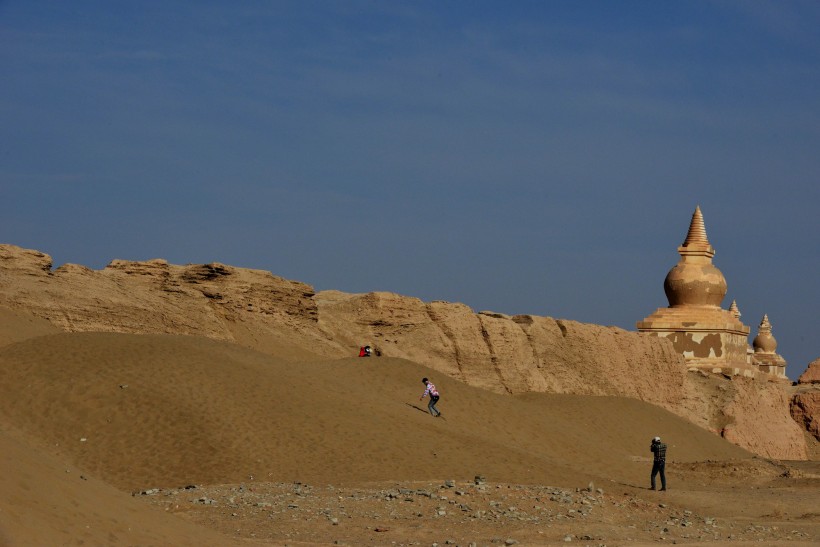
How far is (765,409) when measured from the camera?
45656mm

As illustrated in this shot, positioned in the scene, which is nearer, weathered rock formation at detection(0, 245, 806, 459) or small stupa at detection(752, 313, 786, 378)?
weathered rock formation at detection(0, 245, 806, 459)

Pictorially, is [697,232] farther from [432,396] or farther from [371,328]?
[432,396]

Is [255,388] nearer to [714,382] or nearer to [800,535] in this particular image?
[800,535]

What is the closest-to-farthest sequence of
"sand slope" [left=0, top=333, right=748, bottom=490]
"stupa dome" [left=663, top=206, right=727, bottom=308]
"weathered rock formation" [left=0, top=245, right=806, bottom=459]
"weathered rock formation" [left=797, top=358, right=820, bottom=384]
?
"sand slope" [left=0, top=333, right=748, bottom=490] → "weathered rock formation" [left=0, top=245, right=806, bottom=459] → "stupa dome" [left=663, top=206, right=727, bottom=308] → "weathered rock formation" [left=797, top=358, right=820, bottom=384]

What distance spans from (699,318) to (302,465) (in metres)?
28.9

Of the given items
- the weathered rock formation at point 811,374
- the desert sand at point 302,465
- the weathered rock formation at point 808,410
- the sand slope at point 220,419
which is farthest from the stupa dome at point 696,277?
the sand slope at point 220,419

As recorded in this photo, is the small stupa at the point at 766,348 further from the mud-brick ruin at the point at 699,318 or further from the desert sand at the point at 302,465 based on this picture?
the desert sand at the point at 302,465

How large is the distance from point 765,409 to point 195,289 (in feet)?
75.7

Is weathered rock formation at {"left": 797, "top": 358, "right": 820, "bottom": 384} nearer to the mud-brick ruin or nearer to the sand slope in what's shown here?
the mud-brick ruin

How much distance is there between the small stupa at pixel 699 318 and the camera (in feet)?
155

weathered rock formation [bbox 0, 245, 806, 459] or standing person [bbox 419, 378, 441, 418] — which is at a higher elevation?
weathered rock formation [bbox 0, 245, 806, 459]

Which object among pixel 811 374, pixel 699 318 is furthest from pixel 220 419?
pixel 811 374

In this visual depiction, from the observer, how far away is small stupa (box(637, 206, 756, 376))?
155 feet

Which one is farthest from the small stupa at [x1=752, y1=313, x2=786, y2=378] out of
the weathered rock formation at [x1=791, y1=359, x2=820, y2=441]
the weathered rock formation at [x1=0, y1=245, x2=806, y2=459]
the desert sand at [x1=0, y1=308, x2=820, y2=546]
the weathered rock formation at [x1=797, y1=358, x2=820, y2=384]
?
the desert sand at [x1=0, y1=308, x2=820, y2=546]
